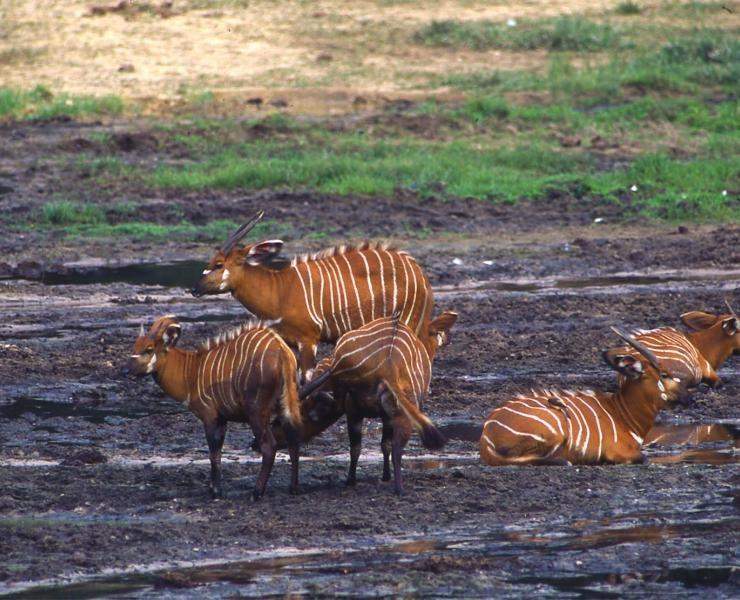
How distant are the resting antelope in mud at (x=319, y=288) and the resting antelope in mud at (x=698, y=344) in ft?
5.40

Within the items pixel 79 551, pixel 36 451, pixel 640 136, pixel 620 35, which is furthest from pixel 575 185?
pixel 79 551

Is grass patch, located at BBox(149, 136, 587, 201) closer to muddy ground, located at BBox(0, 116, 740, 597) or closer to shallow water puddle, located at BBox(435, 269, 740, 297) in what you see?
muddy ground, located at BBox(0, 116, 740, 597)

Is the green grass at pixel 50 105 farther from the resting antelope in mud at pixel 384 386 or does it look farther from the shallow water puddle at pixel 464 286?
the resting antelope in mud at pixel 384 386

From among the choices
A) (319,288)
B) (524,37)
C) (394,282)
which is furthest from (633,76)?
(319,288)

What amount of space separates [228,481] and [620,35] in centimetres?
1791

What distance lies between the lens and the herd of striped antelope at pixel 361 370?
8.64 m

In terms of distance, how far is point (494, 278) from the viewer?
15172 mm

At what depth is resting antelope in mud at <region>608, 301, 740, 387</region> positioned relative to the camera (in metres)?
10.6

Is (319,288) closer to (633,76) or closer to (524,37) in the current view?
(633,76)

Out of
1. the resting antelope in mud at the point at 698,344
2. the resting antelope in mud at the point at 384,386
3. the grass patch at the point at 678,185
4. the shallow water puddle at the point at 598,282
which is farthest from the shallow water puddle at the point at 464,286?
the resting antelope in mud at the point at 384,386

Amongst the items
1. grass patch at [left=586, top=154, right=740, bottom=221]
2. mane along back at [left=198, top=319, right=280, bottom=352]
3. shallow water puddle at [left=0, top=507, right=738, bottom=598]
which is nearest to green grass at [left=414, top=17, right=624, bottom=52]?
grass patch at [left=586, top=154, right=740, bottom=221]

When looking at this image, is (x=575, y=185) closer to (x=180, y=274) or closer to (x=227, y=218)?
(x=227, y=218)

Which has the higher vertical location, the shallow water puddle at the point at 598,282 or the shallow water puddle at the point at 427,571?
the shallow water puddle at the point at 427,571

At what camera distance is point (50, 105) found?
21.8 metres
